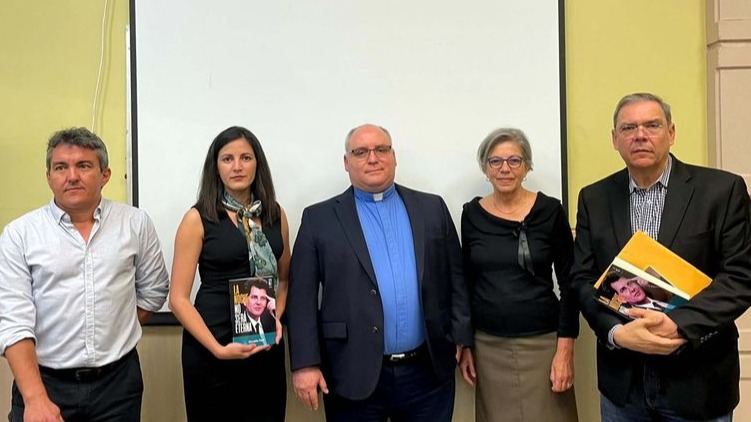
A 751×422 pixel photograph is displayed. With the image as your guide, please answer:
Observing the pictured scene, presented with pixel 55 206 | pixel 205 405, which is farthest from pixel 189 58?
pixel 205 405

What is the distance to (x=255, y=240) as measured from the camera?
1.93 metres

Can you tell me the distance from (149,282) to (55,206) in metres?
0.38

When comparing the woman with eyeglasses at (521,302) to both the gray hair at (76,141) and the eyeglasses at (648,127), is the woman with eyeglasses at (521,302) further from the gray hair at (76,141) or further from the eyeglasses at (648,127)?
the gray hair at (76,141)

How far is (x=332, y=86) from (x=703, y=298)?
160 centimetres

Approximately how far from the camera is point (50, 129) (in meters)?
2.47

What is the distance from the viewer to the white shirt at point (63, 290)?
5.47 feet

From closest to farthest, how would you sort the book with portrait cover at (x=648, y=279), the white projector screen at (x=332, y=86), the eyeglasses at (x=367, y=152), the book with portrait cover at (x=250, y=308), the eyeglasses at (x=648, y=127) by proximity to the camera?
the book with portrait cover at (x=648, y=279) < the eyeglasses at (x=648, y=127) < the book with portrait cover at (x=250, y=308) < the eyeglasses at (x=367, y=152) < the white projector screen at (x=332, y=86)

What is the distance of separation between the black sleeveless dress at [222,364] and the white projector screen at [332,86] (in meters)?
0.55

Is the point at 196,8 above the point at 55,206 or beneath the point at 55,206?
above

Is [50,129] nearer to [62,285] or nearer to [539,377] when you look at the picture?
[62,285]

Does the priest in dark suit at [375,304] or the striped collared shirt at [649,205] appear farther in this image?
the priest in dark suit at [375,304]

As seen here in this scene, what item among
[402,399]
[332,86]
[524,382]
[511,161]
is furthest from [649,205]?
[332,86]

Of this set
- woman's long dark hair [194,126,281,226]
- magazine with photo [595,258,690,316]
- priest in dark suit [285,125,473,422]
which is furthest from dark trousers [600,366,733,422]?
woman's long dark hair [194,126,281,226]

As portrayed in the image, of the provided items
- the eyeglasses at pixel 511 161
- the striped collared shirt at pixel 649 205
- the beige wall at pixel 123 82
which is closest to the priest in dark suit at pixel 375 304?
the eyeglasses at pixel 511 161
